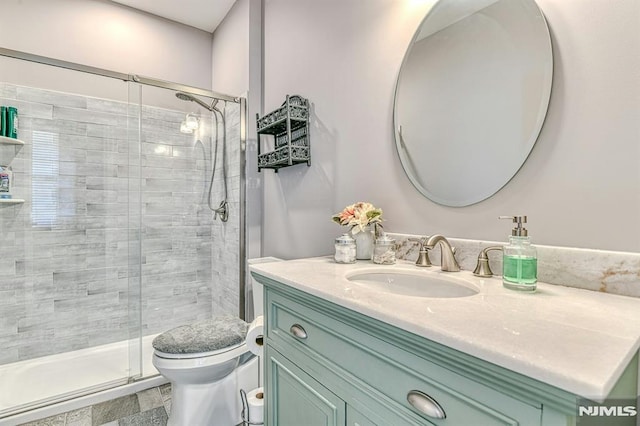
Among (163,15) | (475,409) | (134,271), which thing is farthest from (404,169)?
(163,15)

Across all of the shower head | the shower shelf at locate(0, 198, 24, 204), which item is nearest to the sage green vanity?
the shower head

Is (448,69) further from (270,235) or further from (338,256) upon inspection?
(270,235)

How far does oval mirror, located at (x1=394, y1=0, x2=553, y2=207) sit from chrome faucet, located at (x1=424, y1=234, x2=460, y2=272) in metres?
0.15

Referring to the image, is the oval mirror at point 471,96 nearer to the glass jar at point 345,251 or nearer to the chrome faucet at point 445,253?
the chrome faucet at point 445,253

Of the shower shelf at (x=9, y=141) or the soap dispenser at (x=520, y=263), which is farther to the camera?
the shower shelf at (x=9, y=141)

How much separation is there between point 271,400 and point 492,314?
75 cm

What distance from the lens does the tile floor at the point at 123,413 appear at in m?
1.61

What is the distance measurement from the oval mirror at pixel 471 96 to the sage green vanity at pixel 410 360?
0.37 metres

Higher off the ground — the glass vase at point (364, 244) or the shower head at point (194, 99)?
the shower head at point (194, 99)

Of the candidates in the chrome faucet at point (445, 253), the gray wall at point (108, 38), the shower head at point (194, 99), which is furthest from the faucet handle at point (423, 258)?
the gray wall at point (108, 38)

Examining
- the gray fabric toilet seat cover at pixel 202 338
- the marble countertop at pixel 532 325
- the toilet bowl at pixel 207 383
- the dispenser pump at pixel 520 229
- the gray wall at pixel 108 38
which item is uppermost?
the gray wall at pixel 108 38

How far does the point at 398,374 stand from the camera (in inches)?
23.5

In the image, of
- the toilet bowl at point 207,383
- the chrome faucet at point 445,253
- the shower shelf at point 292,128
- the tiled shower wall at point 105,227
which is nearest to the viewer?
the chrome faucet at point 445,253

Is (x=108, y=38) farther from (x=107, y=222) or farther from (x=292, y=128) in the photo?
(x=292, y=128)
